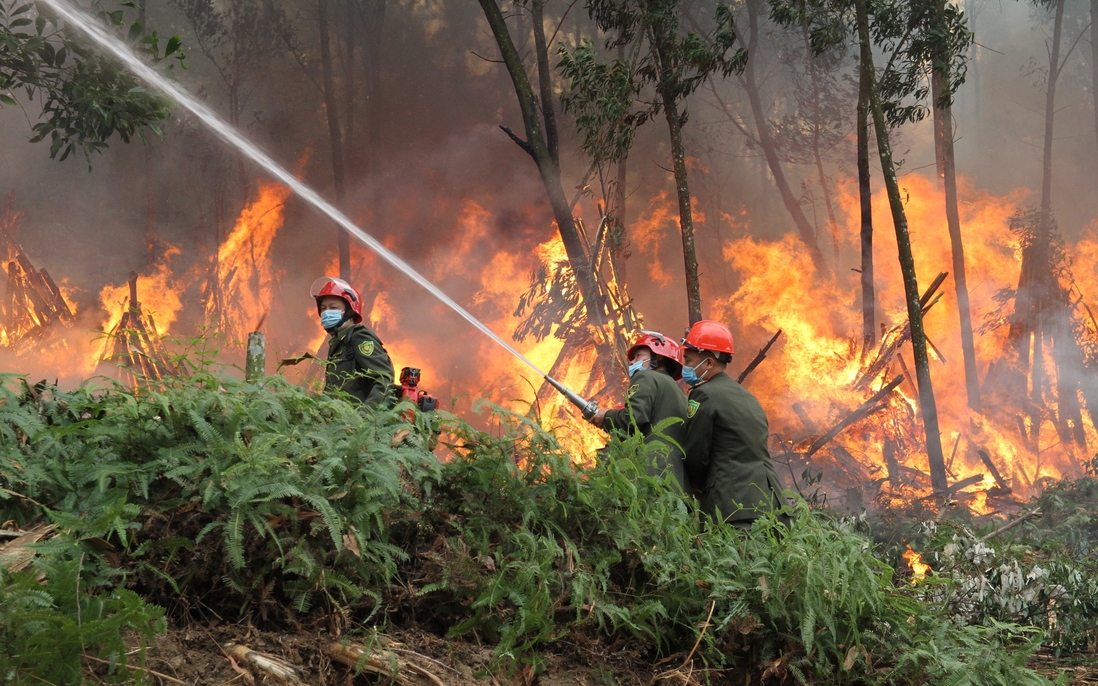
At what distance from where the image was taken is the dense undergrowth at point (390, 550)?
6.65 feet

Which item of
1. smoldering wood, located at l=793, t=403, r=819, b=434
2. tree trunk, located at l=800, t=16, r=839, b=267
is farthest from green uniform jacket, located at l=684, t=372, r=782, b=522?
tree trunk, located at l=800, t=16, r=839, b=267

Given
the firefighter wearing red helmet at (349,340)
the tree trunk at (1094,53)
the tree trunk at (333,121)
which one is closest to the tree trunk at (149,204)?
the tree trunk at (333,121)

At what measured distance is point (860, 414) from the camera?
1340 cm

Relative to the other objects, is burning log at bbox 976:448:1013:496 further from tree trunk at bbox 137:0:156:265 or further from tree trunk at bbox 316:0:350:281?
tree trunk at bbox 137:0:156:265

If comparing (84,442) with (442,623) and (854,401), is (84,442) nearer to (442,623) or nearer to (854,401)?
(442,623)

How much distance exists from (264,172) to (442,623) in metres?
15.9

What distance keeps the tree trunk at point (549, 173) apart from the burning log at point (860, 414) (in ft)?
13.2

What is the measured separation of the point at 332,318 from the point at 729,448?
2493 mm

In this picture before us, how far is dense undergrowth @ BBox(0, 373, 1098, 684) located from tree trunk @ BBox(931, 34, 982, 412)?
15.0m

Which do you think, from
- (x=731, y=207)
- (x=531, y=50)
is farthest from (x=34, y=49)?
(x=731, y=207)

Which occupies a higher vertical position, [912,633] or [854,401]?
[854,401]

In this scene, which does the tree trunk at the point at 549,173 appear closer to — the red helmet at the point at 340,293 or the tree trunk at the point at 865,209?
the tree trunk at the point at 865,209

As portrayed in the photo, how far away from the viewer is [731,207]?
1864cm

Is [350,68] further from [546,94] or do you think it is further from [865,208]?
[865,208]
